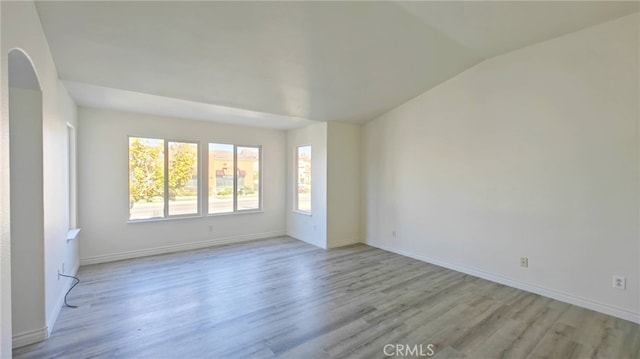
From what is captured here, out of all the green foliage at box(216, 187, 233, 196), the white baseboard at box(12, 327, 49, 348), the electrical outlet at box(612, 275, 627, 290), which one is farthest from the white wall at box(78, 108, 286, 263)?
the electrical outlet at box(612, 275, 627, 290)

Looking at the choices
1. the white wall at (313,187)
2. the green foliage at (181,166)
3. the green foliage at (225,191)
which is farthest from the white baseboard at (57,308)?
the white wall at (313,187)

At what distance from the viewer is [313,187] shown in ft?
18.9

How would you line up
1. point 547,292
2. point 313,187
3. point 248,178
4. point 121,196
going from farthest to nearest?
1. point 248,178
2. point 313,187
3. point 121,196
4. point 547,292

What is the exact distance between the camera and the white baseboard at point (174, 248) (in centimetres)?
446

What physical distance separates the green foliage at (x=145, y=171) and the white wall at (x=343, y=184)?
3.04 meters

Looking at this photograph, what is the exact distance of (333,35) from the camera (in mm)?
2926

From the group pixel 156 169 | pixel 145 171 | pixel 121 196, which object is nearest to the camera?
pixel 121 196

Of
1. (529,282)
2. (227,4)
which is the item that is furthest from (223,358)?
(529,282)

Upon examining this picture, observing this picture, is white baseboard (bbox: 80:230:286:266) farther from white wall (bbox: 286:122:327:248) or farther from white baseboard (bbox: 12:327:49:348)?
white baseboard (bbox: 12:327:49:348)

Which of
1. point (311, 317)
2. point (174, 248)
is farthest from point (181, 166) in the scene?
point (311, 317)

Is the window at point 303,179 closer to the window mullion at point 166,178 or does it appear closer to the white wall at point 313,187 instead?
the white wall at point 313,187

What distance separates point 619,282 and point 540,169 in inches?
52.4

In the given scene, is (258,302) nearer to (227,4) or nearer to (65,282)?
(65,282)

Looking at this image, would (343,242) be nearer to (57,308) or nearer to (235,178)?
(235,178)
